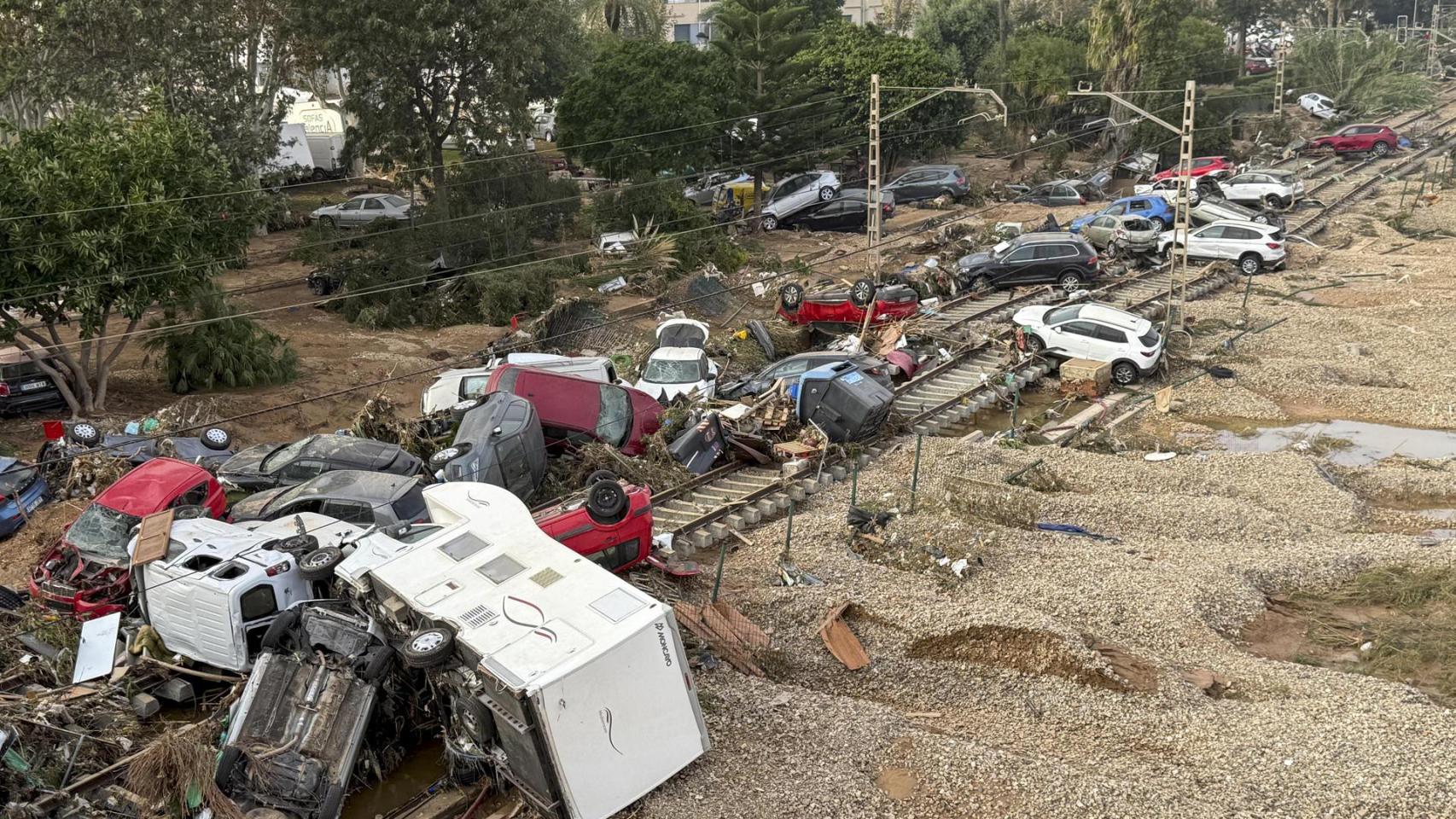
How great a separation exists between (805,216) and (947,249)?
730cm

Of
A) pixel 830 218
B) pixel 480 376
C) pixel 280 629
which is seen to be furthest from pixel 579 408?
pixel 830 218

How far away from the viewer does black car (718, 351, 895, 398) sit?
2020 centimetres

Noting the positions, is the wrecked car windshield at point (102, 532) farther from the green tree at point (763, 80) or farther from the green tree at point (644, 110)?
the green tree at point (763, 80)

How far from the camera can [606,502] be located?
527 inches

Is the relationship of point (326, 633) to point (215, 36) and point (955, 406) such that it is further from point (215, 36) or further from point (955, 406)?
point (215, 36)

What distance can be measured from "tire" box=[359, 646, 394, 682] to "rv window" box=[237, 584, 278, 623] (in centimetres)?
177

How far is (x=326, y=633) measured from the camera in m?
10.8

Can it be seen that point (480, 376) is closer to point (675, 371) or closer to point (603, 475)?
point (675, 371)

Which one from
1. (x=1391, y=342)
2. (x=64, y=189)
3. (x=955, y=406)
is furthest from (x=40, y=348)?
(x=1391, y=342)

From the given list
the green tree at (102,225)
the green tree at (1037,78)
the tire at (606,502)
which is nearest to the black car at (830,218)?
the green tree at (1037,78)

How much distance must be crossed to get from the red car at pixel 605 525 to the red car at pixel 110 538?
4.83 m

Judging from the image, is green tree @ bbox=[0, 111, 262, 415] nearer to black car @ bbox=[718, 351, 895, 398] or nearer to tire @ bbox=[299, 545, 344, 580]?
black car @ bbox=[718, 351, 895, 398]

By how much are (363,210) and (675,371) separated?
1981 centimetres

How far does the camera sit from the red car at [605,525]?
13.2 m
